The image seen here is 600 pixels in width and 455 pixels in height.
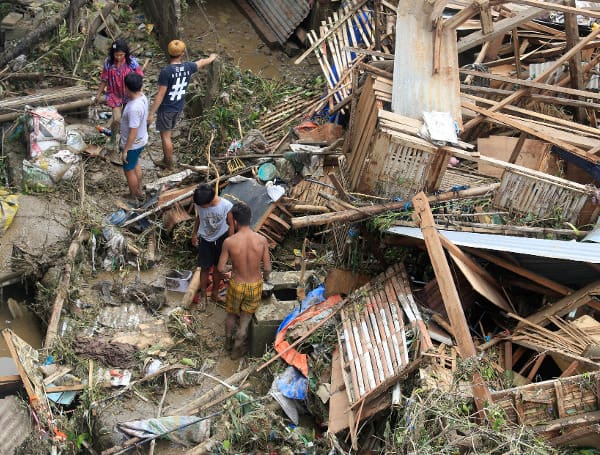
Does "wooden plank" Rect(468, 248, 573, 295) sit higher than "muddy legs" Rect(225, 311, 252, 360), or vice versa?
"wooden plank" Rect(468, 248, 573, 295)

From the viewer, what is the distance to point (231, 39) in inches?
497

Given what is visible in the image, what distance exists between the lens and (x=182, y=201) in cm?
923

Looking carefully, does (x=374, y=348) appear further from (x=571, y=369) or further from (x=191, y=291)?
(x=191, y=291)

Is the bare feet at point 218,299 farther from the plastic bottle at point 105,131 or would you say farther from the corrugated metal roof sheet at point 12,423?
the plastic bottle at point 105,131

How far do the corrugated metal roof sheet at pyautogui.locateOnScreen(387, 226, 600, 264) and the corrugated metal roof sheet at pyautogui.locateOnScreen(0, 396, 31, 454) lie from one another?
365 centimetres

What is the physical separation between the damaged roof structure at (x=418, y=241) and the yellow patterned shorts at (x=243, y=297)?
0.33 m

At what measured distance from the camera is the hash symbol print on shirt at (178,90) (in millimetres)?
9328

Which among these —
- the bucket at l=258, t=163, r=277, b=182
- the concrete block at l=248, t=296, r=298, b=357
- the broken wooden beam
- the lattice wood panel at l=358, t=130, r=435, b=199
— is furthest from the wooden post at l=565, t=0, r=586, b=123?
the concrete block at l=248, t=296, r=298, b=357

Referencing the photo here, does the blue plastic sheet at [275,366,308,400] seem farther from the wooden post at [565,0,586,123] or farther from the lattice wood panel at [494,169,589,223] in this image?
the wooden post at [565,0,586,123]

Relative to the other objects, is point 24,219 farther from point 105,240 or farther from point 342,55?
point 342,55

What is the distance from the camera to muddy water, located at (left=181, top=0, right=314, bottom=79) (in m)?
12.1

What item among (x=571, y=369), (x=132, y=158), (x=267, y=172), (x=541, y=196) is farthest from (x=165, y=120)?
(x=571, y=369)

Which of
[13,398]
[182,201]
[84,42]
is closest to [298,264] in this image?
[182,201]

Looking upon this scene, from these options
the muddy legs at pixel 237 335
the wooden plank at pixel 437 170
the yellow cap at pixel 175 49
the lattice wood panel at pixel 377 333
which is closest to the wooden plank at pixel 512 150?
the wooden plank at pixel 437 170
